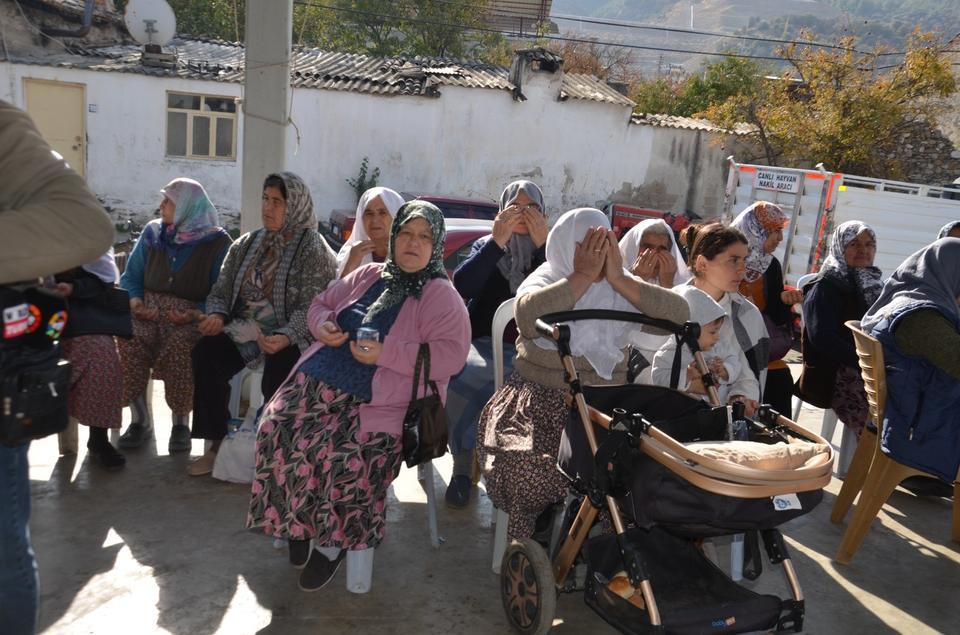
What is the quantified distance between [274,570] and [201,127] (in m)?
14.8

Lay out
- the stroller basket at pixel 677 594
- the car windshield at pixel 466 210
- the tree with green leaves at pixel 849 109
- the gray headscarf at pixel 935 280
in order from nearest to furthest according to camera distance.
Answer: the stroller basket at pixel 677 594 → the gray headscarf at pixel 935 280 → the car windshield at pixel 466 210 → the tree with green leaves at pixel 849 109

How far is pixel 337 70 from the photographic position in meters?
17.2

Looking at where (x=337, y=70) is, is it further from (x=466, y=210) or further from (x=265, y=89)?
(x=265, y=89)

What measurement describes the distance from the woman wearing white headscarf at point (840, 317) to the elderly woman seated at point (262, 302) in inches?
110

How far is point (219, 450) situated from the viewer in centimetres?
416

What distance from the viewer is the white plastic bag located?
4.13m

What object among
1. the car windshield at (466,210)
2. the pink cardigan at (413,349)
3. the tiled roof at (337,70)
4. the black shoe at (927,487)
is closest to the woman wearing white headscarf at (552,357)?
the pink cardigan at (413,349)

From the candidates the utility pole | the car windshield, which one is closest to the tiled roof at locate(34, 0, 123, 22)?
the car windshield

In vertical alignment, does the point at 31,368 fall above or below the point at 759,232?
below

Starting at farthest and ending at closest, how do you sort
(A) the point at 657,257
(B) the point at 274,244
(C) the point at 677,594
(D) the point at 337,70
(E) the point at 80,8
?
(E) the point at 80,8 → (D) the point at 337,70 → (B) the point at 274,244 → (A) the point at 657,257 → (C) the point at 677,594

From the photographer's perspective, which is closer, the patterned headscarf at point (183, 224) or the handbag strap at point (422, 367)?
the handbag strap at point (422, 367)

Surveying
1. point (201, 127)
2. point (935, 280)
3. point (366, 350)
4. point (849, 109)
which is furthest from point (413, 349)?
point (849, 109)

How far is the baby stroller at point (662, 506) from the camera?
96.1 inches

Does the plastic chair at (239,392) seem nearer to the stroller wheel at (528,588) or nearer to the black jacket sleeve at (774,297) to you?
the stroller wheel at (528,588)
